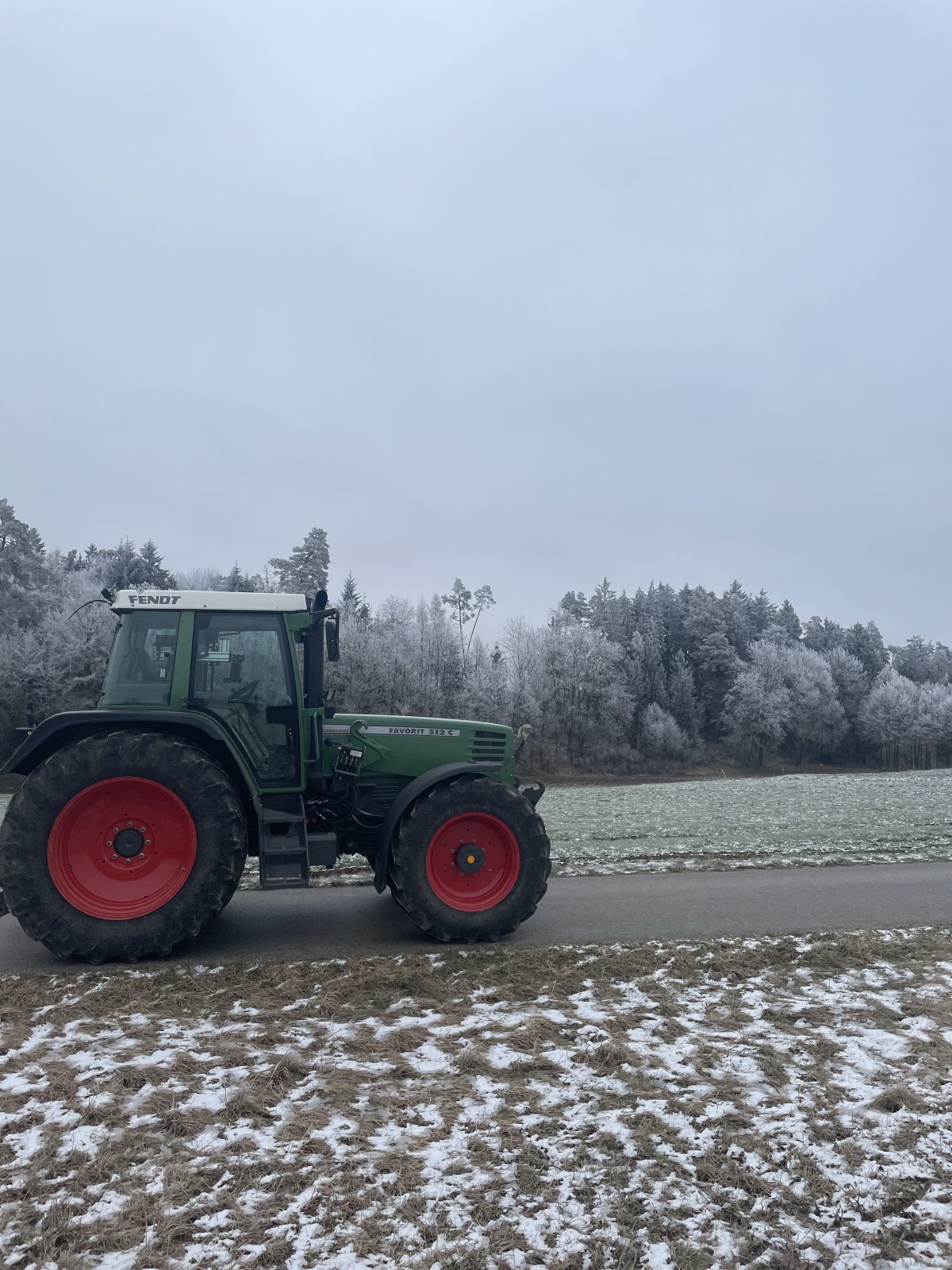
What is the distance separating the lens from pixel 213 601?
7.19 meters

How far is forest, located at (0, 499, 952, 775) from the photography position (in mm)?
44031

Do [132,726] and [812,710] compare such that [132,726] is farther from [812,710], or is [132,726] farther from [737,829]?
[812,710]

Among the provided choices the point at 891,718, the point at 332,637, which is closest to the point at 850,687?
the point at 891,718

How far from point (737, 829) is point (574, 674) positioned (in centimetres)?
4499

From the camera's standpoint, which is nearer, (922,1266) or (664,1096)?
(922,1266)

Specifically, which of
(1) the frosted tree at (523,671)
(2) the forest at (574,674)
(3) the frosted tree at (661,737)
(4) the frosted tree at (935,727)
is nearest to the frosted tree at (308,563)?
(2) the forest at (574,674)

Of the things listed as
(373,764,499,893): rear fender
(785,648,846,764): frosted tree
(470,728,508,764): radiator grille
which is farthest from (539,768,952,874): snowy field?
(785,648,846,764): frosted tree

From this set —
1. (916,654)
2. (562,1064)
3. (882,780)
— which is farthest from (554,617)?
(562,1064)

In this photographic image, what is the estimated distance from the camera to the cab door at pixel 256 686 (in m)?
7.10

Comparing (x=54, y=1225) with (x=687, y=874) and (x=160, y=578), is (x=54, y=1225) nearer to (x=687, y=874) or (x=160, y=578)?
(x=687, y=874)

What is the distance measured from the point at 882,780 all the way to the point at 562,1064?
28.4 meters

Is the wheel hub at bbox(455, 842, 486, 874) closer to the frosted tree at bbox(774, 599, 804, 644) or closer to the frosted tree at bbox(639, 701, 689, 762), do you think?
the frosted tree at bbox(639, 701, 689, 762)

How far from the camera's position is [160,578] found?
50781 mm

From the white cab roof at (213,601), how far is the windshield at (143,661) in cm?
10
